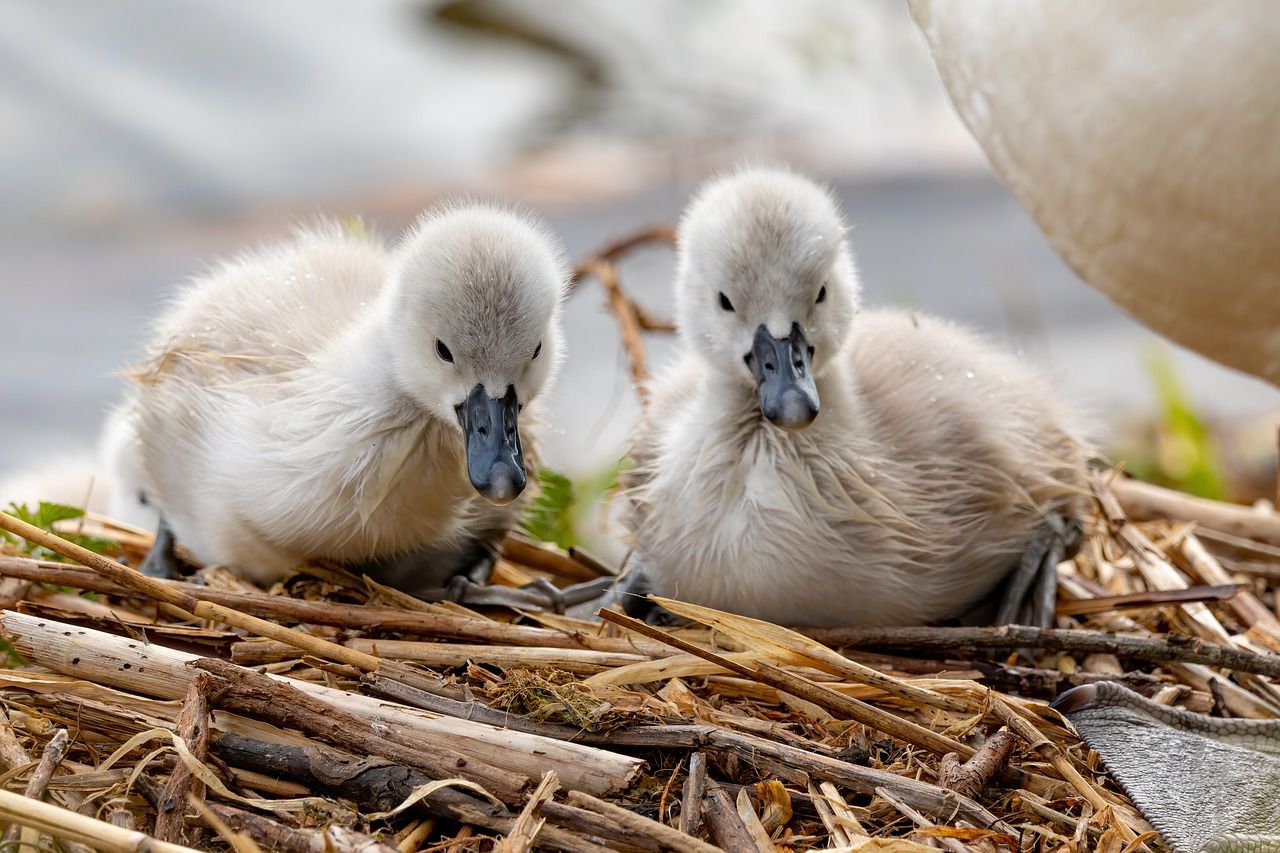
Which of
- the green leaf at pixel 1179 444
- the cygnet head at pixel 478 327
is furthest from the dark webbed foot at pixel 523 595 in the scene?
the green leaf at pixel 1179 444

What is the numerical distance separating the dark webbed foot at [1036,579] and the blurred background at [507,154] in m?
1.64

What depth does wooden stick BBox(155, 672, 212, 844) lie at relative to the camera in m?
1.45

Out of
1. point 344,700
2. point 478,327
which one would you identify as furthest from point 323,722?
point 478,327

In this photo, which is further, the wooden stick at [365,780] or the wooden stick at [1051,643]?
the wooden stick at [1051,643]

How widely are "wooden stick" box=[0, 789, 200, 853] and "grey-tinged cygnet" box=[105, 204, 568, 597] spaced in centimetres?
58

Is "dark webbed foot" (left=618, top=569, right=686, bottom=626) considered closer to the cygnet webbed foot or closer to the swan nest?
the swan nest

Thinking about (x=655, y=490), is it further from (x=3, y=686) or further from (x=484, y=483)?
(x=3, y=686)

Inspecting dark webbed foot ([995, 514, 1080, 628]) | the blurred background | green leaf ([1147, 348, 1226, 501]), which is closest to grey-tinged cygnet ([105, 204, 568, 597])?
dark webbed foot ([995, 514, 1080, 628])

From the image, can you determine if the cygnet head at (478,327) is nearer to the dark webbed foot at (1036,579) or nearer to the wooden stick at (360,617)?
the wooden stick at (360,617)

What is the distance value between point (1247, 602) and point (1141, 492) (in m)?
0.40

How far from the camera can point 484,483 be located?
5.67 feet

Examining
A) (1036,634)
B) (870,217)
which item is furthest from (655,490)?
(870,217)

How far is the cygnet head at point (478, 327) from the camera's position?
1808mm

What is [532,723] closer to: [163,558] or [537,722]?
[537,722]
